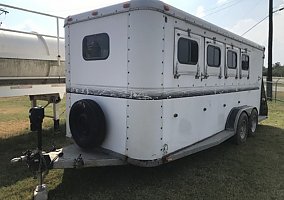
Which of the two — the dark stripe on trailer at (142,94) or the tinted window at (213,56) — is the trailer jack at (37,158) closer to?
the dark stripe on trailer at (142,94)

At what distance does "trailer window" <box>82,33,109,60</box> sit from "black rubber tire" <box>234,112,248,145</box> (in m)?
3.69

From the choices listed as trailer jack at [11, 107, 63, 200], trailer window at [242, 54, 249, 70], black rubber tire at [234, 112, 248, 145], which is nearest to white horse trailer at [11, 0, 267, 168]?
trailer jack at [11, 107, 63, 200]

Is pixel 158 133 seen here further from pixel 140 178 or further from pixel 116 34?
pixel 116 34

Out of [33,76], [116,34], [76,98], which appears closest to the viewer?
[116,34]

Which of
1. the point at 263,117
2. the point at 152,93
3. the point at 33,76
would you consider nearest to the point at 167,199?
the point at 152,93

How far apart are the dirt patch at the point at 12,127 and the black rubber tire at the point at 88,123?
160 inches

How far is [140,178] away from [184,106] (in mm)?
1346

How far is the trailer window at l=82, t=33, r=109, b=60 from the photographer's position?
4578 millimetres

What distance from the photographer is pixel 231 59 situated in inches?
255

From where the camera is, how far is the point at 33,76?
7000 millimetres

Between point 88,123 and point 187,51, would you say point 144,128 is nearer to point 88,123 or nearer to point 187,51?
point 88,123

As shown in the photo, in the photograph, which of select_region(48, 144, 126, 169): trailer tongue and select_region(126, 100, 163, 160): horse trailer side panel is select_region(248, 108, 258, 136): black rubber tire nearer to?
select_region(126, 100, 163, 160): horse trailer side panel

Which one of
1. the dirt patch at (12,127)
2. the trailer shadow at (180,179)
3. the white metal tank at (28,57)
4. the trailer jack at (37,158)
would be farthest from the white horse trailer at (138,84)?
the dirt patch at (12,127)

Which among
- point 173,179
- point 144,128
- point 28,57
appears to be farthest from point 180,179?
point 28,57
